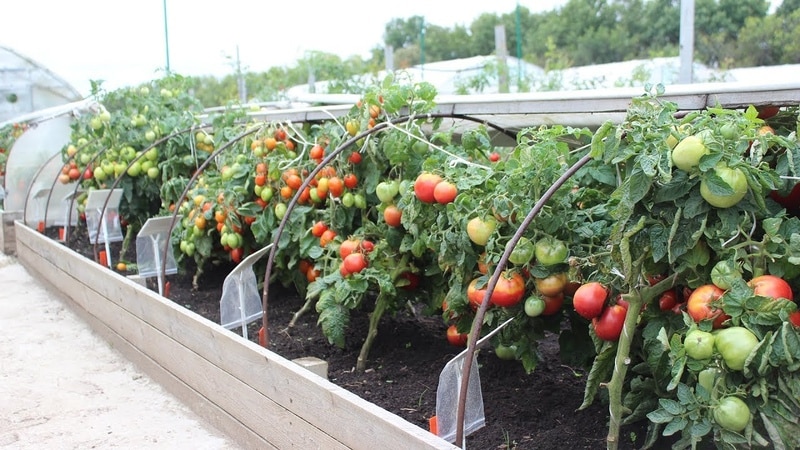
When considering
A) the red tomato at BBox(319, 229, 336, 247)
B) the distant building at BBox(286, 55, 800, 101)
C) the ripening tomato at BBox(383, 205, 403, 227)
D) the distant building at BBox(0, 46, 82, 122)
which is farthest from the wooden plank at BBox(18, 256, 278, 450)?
the distant building at BBox(0, 46, 82, 122)

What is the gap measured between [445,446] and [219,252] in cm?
281

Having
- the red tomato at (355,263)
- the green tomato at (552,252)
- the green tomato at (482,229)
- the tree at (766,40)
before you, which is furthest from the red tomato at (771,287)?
the tree at (766,40)

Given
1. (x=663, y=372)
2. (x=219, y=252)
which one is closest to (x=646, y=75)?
(x=219, y=252)

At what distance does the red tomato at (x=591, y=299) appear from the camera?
1927 millimetres

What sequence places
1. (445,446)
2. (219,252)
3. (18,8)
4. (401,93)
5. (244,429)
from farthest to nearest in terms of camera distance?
(18,8) < (219,252) < (401,93) < (244,429) < (445,446)

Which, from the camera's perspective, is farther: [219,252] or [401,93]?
[219,252]

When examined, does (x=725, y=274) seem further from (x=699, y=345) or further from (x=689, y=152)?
(x=689, y=152)

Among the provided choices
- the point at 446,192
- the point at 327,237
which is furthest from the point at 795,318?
the point at 327,237

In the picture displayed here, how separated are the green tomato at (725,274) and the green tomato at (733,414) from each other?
0.74ft

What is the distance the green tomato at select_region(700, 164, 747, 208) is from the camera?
1.62m

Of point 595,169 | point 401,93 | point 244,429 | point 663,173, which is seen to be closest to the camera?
point 663,173

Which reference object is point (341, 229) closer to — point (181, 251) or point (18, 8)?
point (181, 251)

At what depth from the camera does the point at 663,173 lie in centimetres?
164

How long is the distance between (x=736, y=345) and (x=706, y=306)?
12 cm
